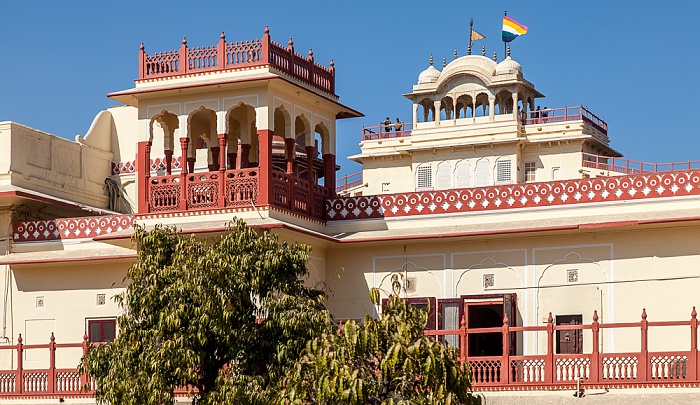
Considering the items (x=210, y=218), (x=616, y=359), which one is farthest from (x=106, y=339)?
(x=616, y=359)

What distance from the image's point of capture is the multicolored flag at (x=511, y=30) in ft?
159

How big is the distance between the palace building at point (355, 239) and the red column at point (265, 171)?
0.08ft

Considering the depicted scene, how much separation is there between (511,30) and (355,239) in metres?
25.9

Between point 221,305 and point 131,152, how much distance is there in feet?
44.4

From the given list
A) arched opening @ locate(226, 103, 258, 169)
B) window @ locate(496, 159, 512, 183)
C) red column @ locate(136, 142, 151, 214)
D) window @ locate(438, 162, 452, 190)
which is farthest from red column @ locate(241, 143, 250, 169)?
window @ locate(438, 162, 452, 190)

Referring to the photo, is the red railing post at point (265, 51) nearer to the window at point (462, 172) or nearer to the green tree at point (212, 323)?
the green tree at point (212, 323)

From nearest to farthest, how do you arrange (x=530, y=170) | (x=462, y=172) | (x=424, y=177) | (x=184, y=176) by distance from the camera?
(x=184, y=176), (x=530, y=170), (x=462, y=172), (x=424, y=177)

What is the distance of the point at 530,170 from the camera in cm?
4822

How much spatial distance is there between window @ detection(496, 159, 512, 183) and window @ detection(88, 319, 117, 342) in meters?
24.2

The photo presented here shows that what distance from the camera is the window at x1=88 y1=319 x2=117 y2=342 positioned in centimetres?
2536

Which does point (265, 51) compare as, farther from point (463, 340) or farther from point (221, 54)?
point (463, 340)

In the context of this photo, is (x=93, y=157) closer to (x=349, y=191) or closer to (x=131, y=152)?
(x=131, y=152)

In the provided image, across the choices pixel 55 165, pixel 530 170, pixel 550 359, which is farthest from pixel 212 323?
pixel 530 170

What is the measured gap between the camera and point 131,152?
31.9m
